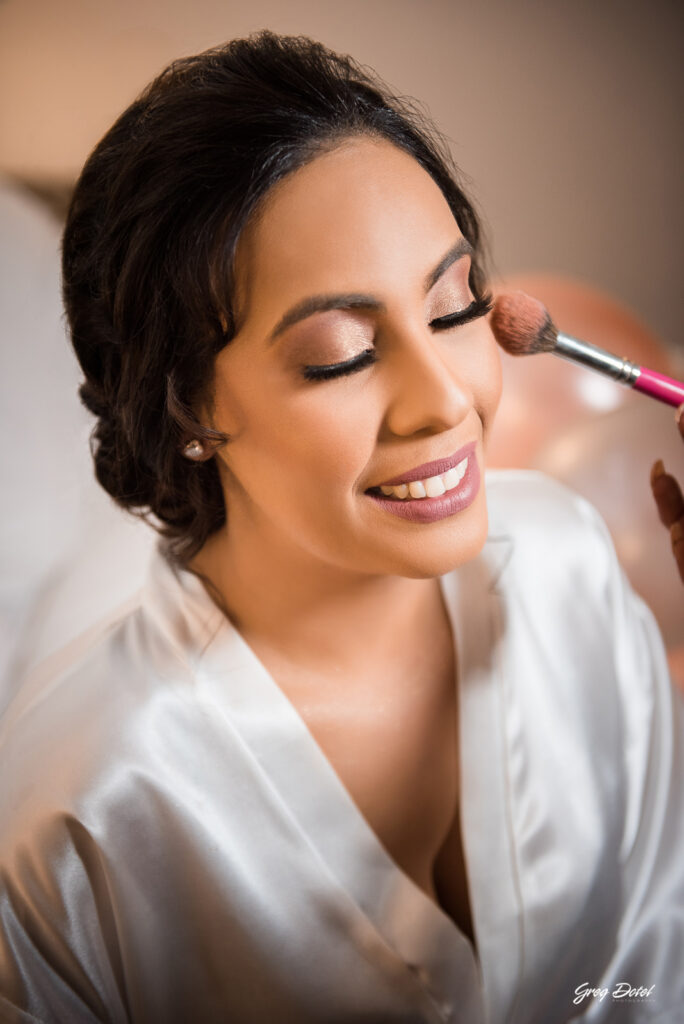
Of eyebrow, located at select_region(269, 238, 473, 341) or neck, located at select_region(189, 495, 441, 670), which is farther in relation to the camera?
neck, located at select_region(189, 495, 441, 670)

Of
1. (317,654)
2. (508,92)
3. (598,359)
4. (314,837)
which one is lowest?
(314,837)

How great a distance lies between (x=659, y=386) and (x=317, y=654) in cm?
33

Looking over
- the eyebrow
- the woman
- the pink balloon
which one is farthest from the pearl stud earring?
Result: the pink balloon

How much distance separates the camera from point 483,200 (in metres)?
0.79

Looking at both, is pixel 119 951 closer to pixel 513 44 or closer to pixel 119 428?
pixel 119 428

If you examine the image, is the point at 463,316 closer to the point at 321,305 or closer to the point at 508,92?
the point at 321,305

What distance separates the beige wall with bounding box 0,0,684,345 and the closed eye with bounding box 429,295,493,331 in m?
0.22

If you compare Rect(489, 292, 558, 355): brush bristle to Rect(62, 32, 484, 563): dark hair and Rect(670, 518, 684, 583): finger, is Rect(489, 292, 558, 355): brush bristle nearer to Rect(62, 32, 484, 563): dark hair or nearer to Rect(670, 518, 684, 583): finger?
Rect(62, 32, 484, 563): dark hair

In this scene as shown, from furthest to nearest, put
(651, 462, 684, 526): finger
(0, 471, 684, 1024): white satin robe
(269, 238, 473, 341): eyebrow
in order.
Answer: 1. (651, 462, 684, 526): finger
2. (0, 471, 684, 1024): white satin robe
3. (269, 238, 473, 341): eyebrow

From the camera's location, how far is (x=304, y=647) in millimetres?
639

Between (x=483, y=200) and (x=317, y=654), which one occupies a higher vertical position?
(x=483, y=200)

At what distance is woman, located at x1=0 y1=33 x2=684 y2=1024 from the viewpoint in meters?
0.47

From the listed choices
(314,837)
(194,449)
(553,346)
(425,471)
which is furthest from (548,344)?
(314,837)

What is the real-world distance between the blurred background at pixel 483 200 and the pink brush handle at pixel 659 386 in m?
0.27
